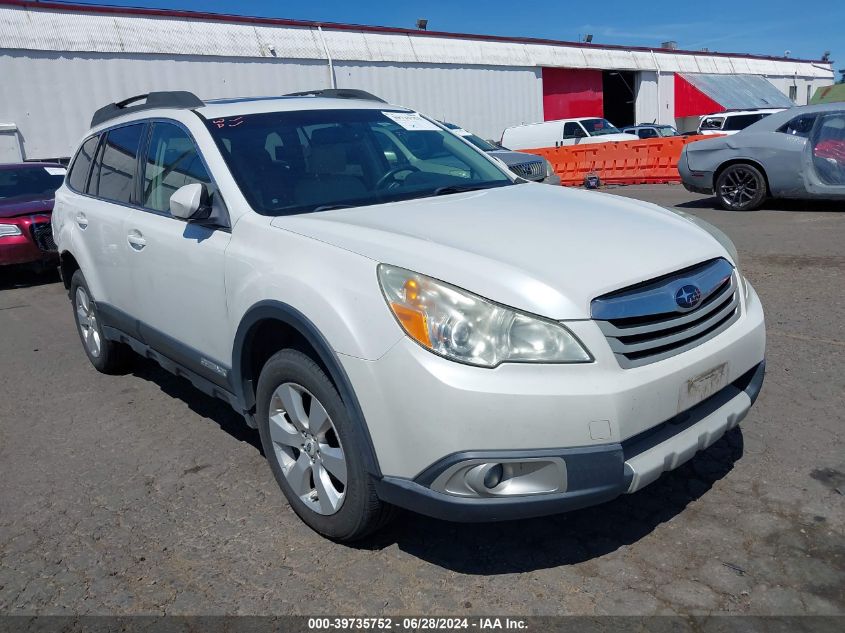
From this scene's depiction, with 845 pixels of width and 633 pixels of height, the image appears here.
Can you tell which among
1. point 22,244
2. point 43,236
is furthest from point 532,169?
point 22,244

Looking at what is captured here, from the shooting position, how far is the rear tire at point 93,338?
16.7 feet

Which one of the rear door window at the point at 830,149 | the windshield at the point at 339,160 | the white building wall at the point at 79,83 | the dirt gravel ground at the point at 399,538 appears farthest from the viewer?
the white building wall at the point at 79,83

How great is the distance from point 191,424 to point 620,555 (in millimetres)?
2658

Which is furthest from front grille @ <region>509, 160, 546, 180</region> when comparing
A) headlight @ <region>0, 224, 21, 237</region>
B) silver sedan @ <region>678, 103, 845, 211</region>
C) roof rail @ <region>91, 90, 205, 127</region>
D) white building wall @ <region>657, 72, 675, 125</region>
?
white building wall @ <region>657, 72, 675, 125</region>

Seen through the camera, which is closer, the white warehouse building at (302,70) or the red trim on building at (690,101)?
the white warehouse building at (302,70)

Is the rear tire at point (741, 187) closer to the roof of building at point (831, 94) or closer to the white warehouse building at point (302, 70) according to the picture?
the white warehouse building at point (302, 70)

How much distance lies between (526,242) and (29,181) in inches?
382

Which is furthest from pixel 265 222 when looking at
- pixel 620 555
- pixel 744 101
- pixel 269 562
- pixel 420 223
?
pixel 744 101

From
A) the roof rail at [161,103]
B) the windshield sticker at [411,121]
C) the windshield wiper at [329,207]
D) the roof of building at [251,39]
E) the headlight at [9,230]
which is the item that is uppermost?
the roof of building at [251,39]

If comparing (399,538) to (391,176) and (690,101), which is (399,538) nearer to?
(391,176)

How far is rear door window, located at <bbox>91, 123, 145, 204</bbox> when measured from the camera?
14.3ft

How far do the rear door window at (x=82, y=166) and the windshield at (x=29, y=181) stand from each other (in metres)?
4.82

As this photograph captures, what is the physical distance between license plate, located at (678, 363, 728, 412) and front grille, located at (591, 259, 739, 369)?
0.39 ft

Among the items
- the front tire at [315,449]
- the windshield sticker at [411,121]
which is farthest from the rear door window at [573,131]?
the front tire at [315,449]
